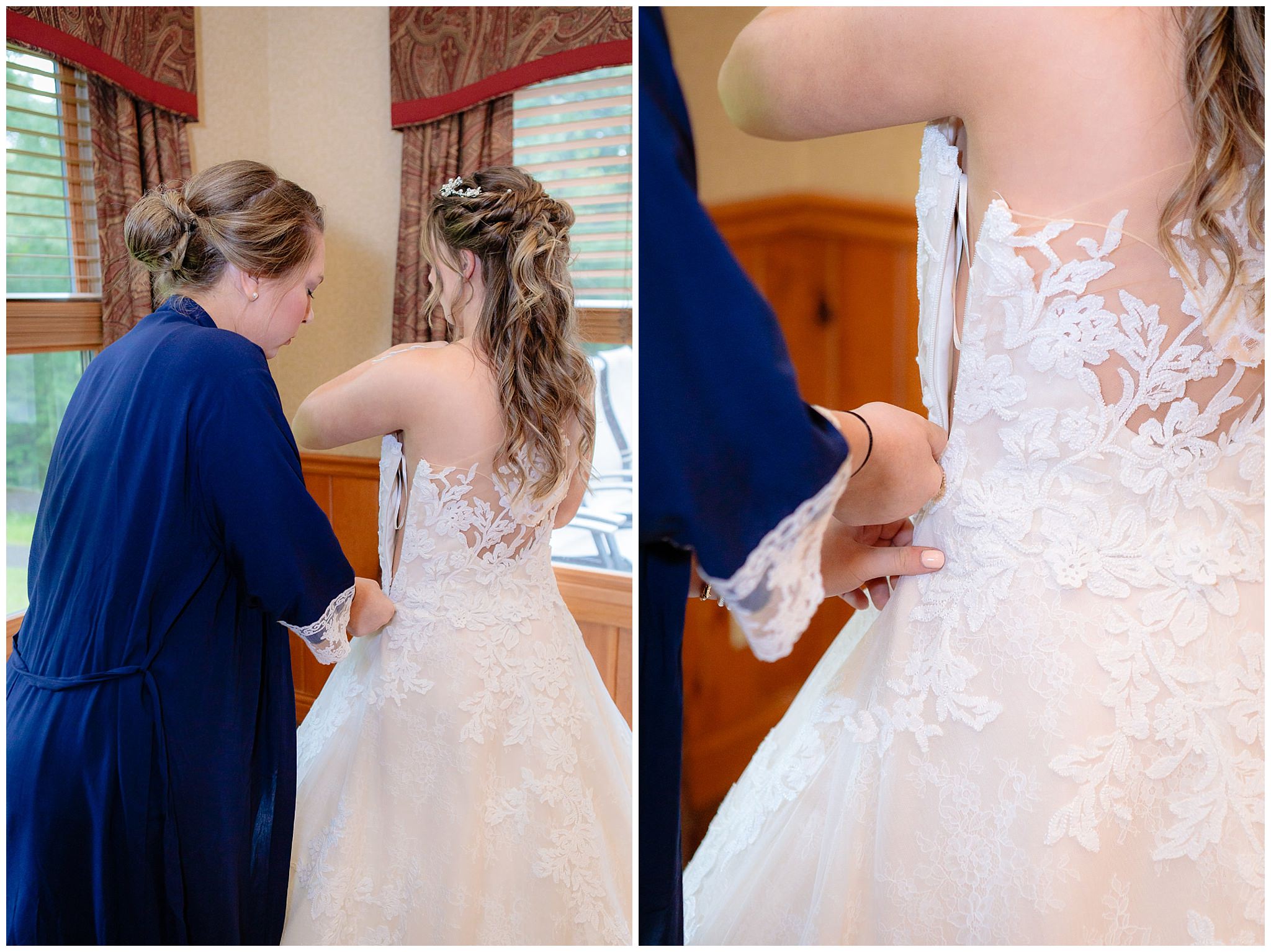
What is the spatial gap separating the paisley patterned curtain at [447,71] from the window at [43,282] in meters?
0.48

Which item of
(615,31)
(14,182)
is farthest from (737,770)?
(14,182)

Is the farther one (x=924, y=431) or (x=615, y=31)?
(x=615, y=31)

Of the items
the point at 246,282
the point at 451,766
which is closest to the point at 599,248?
the point at 246,282

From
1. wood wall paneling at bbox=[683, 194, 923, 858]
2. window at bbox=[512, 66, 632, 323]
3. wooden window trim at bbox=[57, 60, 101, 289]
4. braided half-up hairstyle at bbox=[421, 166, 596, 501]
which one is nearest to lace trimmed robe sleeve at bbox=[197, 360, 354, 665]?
braided half-up hairstyle at bbox=[421, 166, 596, 501]

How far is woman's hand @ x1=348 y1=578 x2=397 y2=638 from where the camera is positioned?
1.21 meters

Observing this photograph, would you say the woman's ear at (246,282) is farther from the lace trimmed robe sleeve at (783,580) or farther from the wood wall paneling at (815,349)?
the lace trimmed robe sleeve at (783,580)

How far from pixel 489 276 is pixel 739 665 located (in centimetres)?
68

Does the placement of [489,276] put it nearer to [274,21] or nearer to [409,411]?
[409,411]

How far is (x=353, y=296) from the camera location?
1516 millimetres

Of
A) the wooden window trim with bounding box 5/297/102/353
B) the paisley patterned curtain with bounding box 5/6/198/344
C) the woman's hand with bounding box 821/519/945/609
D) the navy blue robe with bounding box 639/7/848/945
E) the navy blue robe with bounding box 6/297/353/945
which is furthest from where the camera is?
the wooden window trim with bounding box 5/297/102/353

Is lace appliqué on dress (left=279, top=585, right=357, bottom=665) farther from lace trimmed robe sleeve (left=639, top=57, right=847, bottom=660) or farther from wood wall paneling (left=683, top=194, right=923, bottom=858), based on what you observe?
lace trimmed robe sleeve (left=639, top=57, right=847, bottom=660)

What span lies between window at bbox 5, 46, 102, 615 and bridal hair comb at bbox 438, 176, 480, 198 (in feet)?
1.77

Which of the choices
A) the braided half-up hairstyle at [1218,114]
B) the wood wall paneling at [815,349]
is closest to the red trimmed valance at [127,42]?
the wood wall paneling at [815,349]

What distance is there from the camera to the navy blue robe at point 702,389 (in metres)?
0.55
